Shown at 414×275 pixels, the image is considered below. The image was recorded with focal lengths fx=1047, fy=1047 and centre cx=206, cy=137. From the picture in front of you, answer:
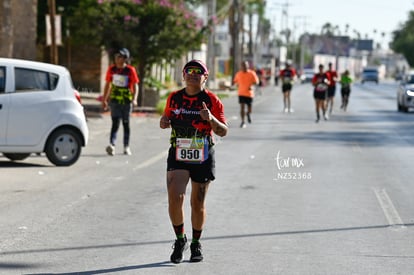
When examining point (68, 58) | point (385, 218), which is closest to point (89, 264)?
point (385, 218)

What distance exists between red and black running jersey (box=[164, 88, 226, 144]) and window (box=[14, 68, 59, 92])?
7.50 meters

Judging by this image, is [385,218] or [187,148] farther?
[385,218]

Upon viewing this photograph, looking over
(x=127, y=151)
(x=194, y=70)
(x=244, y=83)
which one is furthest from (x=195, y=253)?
(x=244, y=83)

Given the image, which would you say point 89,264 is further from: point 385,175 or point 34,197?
point 385,175

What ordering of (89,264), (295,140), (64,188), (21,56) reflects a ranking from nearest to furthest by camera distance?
(89,264) < (64,188) < (295,140) < (21,56)

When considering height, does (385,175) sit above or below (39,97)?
below

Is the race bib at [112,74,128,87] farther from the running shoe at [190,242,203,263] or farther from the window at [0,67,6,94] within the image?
the running shoe at [190,242,203,263]

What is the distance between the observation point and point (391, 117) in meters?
35.9

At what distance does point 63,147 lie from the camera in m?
16.5

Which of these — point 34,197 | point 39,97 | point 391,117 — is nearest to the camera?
point 34,197

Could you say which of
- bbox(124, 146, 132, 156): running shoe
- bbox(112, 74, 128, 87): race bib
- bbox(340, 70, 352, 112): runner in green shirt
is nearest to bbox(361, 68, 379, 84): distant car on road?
bbox(340, 70, 352, 112): runner in green shirt

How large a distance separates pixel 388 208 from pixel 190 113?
14.7 feet

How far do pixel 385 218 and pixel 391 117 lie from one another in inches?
977

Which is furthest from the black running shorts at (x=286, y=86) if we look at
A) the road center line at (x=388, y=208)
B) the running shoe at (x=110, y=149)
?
the road center line at (x=388, y=208)
